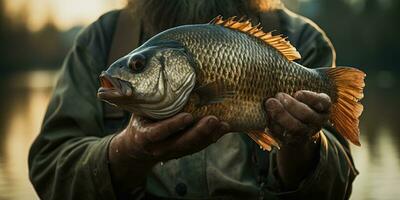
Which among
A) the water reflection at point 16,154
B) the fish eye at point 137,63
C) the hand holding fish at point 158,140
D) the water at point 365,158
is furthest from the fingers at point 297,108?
the water reflection at point 16,154

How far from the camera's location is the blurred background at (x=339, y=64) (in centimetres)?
1425

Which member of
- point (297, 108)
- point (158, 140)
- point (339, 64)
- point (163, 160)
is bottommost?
point (339, 64)

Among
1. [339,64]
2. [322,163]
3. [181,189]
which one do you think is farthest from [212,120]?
[339,64]

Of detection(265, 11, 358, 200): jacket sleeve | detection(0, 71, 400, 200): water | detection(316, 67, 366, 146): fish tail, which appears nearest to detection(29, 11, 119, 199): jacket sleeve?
detection(265, 11, 358, 200): jacket sleeve

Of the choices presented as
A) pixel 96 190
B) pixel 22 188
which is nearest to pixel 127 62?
pixel 96 190

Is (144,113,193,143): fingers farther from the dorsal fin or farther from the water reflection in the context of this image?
the water reflection

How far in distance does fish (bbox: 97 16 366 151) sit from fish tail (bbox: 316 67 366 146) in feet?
0.58

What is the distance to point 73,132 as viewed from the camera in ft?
17.8

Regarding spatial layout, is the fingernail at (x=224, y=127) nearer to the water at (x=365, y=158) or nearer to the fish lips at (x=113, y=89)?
the fish lips at (x=113, y=89)

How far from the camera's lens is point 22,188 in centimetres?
1348

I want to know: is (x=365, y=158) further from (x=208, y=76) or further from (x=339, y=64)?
(x=339, y=64)

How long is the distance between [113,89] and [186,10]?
1664 mm

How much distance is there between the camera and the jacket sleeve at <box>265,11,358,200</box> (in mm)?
5090

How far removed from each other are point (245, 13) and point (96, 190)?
4.21 feet
